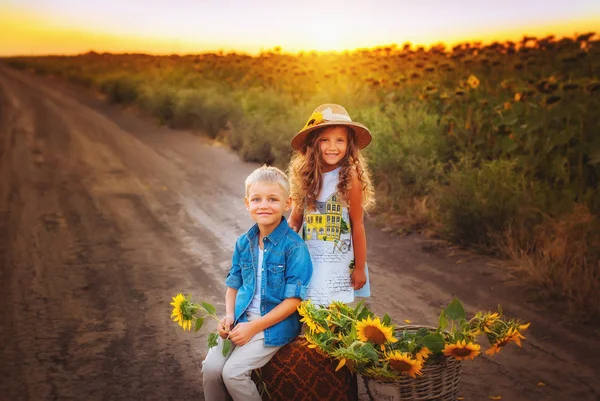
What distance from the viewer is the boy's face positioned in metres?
3.17

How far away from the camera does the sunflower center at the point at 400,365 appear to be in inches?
104

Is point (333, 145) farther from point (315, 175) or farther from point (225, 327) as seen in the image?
point (225, 327)

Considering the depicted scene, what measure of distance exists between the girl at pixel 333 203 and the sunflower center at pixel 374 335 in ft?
2.48

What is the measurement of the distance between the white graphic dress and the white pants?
1.68 ft

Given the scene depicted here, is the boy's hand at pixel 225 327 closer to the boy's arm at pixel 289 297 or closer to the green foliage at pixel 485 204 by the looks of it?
the boy's arm at pixel 289 297

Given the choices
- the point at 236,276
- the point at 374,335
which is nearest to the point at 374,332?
the point at 374,335

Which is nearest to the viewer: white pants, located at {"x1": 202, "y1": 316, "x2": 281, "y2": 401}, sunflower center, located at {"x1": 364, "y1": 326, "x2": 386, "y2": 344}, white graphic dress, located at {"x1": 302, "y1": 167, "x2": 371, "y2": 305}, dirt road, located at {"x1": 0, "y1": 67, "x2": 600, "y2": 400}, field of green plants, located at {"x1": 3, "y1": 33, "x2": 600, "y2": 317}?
sunflower center, located at {"x1": 364, "y1": 326, "x2": 386, "y2": 344}

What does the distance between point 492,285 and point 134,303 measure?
2.83m

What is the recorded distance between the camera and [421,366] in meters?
2.70

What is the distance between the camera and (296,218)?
3.72m

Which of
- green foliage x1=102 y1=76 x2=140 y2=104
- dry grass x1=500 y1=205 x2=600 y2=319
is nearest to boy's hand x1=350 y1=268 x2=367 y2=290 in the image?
dry grass x1=500 y1=205 x2=600 y2=319

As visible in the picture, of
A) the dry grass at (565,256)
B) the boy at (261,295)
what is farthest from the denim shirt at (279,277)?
the dry grass at (565,256)

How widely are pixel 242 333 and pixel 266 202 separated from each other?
2.01ft

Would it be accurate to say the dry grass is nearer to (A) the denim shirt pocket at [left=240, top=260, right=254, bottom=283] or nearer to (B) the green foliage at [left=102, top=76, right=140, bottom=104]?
(A) the denim shirt pocket at [left=240, top=260, right=254, bottom=283]
